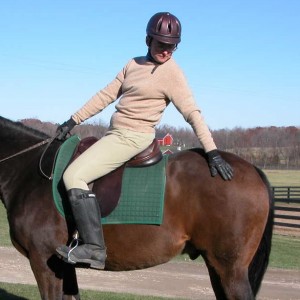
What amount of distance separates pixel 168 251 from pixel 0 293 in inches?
170

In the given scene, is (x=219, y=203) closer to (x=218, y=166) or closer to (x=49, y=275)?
(x=218, y=166)

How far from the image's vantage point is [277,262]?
44.7ft

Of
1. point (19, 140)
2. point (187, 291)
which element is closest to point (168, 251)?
point (19, 140)

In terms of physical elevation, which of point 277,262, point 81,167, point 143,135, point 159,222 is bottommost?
point 277,262

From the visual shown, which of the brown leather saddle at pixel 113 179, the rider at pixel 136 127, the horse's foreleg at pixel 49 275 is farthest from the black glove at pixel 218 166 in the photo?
the horse's foreleg at pixel 49 275

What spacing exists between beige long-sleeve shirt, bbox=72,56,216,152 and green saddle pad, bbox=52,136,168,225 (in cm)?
44

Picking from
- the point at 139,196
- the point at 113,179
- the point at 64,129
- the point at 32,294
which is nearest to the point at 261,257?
the point at 139,196

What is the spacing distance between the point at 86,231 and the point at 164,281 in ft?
19.4

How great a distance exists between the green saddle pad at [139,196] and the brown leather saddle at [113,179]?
0.04m

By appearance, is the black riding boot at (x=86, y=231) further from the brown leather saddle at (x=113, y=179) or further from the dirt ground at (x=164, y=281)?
the dirt ground at (x=164, y=281)

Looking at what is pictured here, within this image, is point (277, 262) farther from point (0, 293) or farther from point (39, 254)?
point (39, 254)

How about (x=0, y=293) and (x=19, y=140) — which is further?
(x=0, y=293)

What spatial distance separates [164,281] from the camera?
10430 mm

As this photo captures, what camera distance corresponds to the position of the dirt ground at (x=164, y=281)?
374 inches
